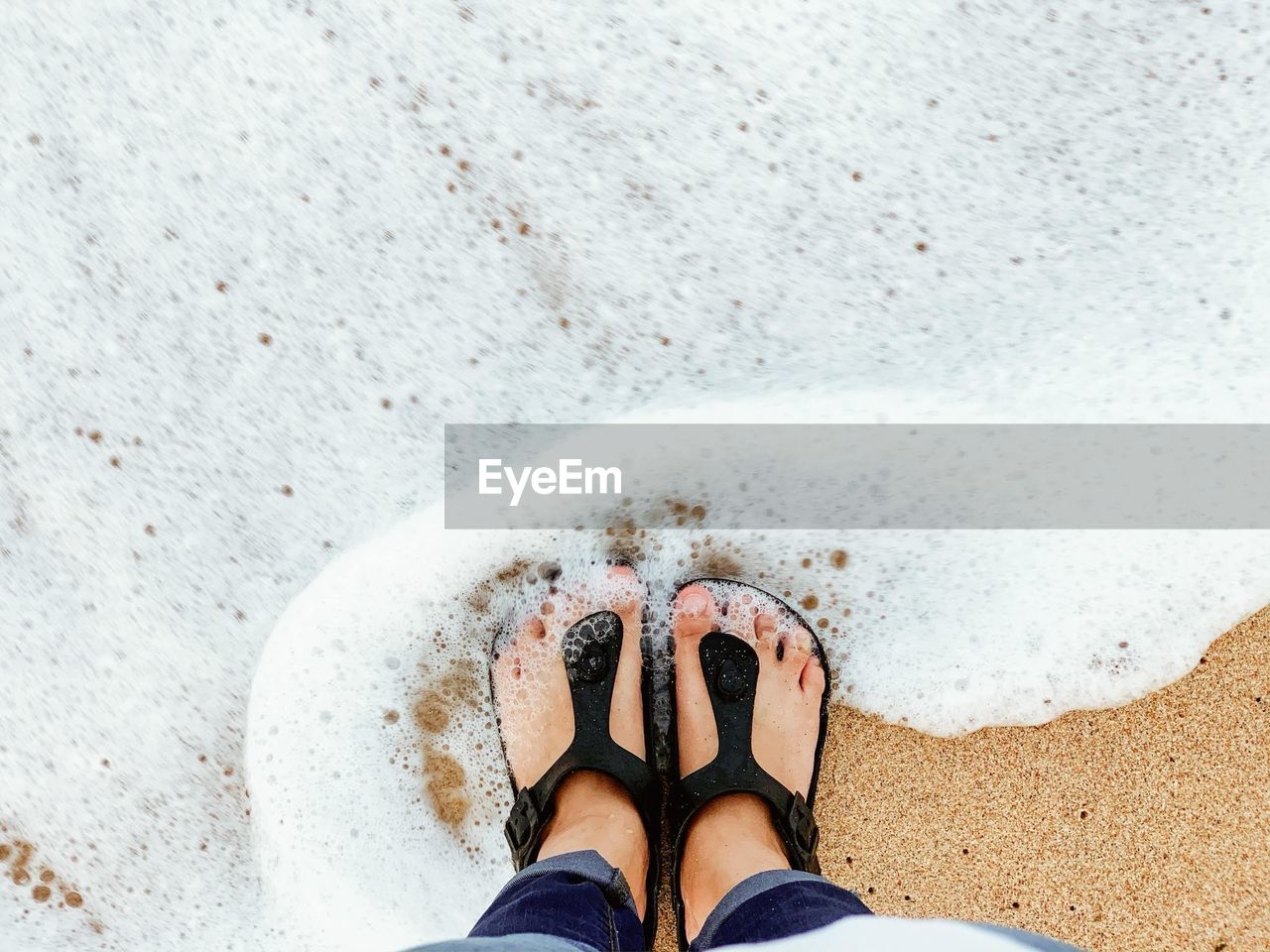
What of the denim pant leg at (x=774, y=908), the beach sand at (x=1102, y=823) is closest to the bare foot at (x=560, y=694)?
the denim pant leg at (x=774, y=908)

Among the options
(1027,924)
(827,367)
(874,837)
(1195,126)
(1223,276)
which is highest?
(1195,126)

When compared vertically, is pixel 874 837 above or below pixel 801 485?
below

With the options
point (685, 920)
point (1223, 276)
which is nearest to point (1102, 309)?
point (1223, 276)

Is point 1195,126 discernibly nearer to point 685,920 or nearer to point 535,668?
point 535,668

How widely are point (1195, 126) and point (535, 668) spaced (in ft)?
4.30

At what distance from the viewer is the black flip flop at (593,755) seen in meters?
1.24

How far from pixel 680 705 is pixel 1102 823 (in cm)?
67

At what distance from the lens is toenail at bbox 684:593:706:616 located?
1281 mm

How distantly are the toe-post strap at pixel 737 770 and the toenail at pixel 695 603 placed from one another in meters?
0.06

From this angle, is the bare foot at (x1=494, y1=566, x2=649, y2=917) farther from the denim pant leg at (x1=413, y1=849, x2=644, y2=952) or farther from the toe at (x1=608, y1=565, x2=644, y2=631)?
the denim pant leg at (x1=413, y1=849, x2=644, y2=952)

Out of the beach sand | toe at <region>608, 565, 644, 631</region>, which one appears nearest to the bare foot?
toe at <region>608, 565, 644, 631</region>

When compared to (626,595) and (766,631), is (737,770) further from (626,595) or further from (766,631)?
(626,595)

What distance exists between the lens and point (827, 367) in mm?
1212

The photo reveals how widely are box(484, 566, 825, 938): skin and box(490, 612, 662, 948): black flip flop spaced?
0.04 feet
